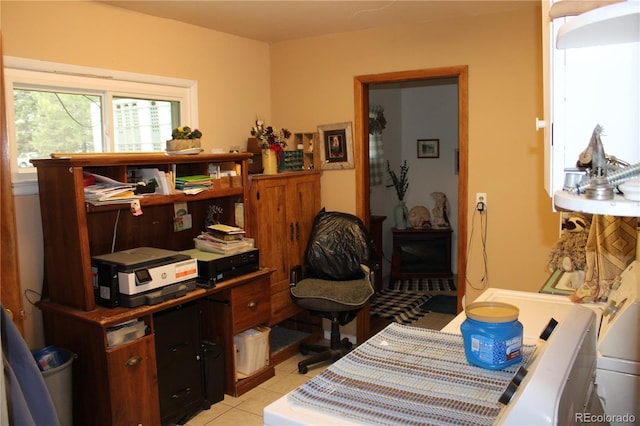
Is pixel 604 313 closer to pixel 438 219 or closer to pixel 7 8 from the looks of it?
pixel 7 8

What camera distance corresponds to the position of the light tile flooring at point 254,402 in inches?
121

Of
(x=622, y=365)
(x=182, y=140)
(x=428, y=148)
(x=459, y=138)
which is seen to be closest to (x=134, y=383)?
(x=182, y=140)

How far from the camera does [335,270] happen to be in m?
3.99

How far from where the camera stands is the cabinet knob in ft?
8.78

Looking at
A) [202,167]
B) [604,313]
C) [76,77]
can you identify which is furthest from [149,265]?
[604,313]

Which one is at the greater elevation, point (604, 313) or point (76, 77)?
point (76, 77)

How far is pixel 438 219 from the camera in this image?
20.6 ft

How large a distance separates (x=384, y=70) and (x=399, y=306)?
2.38 metres

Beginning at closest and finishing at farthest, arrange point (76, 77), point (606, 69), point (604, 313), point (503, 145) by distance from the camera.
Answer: point (606, 69)
point (604, 313)
point (76, 77)
point (503, 145)

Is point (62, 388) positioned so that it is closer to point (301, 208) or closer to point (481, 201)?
point (301, 208)

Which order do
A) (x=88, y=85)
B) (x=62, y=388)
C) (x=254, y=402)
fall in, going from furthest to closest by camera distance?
(x=254, y=402), (x=88, y=85), (x=62, y=388)

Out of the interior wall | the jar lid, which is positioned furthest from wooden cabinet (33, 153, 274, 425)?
the jar lid

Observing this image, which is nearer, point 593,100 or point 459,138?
point 593,100

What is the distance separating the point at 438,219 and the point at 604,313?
4.54m
